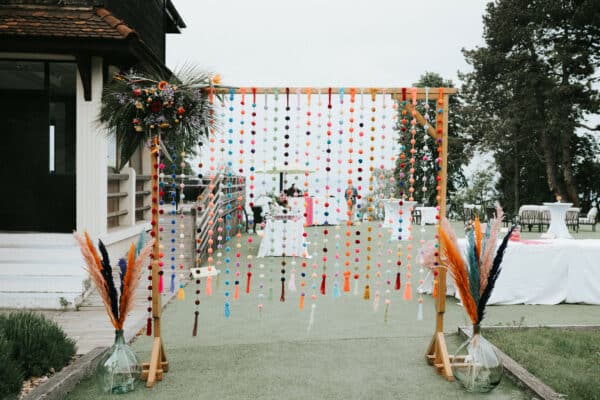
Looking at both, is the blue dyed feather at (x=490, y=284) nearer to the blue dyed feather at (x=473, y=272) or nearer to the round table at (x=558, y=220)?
the blue dyed feather at (x=473, y=272)

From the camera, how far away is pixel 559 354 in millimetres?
5262

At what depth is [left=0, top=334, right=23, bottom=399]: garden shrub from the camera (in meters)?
3.93

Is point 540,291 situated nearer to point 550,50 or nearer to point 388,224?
point 388,224

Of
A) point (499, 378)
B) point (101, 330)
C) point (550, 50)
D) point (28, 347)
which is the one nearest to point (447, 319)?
point (499, 378)

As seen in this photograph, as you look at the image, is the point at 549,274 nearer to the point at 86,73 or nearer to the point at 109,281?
the point at 109,281

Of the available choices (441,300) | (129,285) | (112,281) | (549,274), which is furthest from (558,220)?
(112,281)

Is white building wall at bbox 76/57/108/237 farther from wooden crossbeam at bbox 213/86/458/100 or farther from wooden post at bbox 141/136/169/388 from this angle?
wooden crossbeam at bbox 213/86/458/100

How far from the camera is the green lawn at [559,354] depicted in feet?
14.3

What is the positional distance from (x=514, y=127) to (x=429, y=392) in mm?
22207

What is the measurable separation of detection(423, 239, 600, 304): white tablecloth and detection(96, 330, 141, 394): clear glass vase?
5.01 m

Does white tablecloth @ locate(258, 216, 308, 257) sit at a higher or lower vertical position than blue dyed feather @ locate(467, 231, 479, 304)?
lower

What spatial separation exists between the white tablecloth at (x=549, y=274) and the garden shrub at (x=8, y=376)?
19.0ft

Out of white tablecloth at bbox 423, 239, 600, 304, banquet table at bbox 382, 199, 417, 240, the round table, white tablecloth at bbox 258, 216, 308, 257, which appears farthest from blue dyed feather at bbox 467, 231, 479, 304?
the round table

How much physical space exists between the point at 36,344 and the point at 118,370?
0.91m
